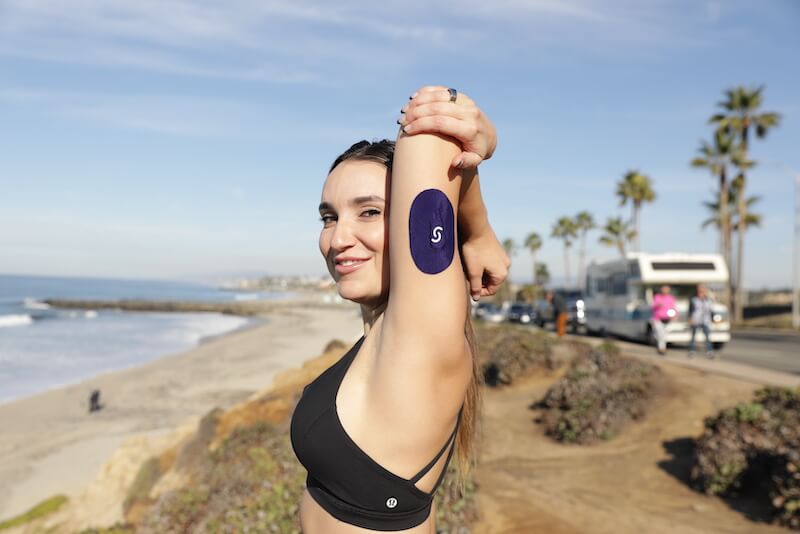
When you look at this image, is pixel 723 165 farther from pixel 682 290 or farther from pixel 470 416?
pixel 470 416

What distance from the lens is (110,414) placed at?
2239 cm

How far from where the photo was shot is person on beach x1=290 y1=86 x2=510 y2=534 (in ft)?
4.36

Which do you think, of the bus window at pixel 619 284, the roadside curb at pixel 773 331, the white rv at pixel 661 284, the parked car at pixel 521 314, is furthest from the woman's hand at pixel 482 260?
the parked car at pixel 521 314

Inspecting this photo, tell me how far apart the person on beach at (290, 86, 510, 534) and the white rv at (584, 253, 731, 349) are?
63.6 feet

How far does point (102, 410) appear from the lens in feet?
75.2

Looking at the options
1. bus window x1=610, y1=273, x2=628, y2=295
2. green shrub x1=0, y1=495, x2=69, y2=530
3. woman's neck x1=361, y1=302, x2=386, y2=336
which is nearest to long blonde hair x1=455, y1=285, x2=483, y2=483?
woman's neck x1=361, y1=302, x2=386, y2=336

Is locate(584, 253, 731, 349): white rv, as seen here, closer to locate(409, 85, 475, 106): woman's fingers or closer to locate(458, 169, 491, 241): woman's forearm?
locate(458, 169, 491, 241): woman's forearm

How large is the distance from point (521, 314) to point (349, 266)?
38835 millimetres

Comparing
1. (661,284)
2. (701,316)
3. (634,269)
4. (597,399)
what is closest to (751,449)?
(597,399)

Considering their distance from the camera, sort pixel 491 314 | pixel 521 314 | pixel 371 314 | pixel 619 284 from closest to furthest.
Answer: pixel 371 314 < pixel 619 284 < pixel 521 314 < pixel 491 314

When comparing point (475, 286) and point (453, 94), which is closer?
point (453, 94)

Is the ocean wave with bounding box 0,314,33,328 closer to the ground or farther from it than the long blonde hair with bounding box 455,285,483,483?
closer to the ground

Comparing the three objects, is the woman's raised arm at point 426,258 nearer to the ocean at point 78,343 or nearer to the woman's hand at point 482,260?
the woman's hand at point 482,260

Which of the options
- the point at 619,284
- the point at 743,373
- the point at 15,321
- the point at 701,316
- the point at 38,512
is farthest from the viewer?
the point at 15,321
